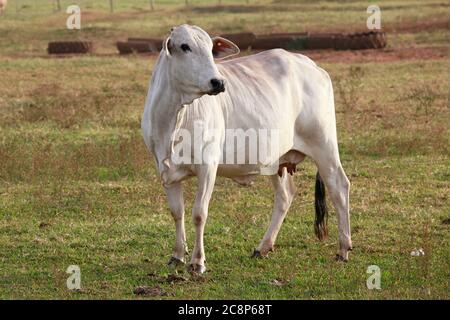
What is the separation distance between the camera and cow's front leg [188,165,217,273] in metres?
8.08

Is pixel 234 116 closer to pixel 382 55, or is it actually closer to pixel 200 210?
pixel 200 210

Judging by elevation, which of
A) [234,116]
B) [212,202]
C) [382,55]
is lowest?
[382,55]

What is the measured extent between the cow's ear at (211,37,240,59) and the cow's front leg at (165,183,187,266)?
1.13 metres

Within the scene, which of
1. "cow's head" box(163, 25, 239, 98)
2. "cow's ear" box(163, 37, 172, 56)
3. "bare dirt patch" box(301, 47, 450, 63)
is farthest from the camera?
"bare dirt patch" box(301, 47, 450, 63)

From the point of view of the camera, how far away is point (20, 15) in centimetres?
3925

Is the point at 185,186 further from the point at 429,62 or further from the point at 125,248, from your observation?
the point at 429,62

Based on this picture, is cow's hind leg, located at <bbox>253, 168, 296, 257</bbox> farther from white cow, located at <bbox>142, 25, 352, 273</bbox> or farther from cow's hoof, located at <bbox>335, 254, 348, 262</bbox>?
cow's hoof, located at <bbox>335, 254, 348, 262</bbox>

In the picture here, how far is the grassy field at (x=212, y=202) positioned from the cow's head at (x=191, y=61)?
1455 mm

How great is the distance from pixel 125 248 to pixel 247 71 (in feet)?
6.05

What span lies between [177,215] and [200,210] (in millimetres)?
318

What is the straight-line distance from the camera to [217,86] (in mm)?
7680

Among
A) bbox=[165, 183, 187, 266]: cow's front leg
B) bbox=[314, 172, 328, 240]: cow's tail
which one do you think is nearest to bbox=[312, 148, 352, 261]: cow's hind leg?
bbox=[314, 172, 328, 240]: cow's tail

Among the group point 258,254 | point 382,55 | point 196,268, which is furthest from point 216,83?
point 382,55

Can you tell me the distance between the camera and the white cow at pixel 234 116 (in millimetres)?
7961
